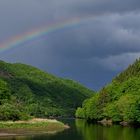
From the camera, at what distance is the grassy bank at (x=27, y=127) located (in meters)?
135

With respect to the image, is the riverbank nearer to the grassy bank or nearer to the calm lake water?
the grassy bank

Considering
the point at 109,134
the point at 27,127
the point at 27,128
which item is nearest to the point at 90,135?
the point at 109,134

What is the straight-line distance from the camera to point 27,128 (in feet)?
464

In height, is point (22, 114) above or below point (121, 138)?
above

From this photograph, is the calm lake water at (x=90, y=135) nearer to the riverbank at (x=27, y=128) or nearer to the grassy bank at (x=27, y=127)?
the riverbank at (x=27, y=128)

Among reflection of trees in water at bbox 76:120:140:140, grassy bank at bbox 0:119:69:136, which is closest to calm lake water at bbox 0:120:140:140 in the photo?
reflection of trees in water at bbox 76:120:140:140

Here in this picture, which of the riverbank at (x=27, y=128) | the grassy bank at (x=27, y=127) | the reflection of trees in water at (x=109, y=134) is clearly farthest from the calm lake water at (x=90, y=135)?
the grassy bank at (x=27, y=127)

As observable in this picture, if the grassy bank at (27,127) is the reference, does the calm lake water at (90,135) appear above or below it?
below

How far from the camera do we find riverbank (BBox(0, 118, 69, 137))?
134 m

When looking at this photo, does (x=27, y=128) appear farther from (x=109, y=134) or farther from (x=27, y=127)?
(x=109, y=134)

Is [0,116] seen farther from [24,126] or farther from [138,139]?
[138,139]

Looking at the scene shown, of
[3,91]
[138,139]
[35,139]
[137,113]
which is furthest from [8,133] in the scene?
[137,113]

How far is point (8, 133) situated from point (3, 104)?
132 feet

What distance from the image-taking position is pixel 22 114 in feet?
535
